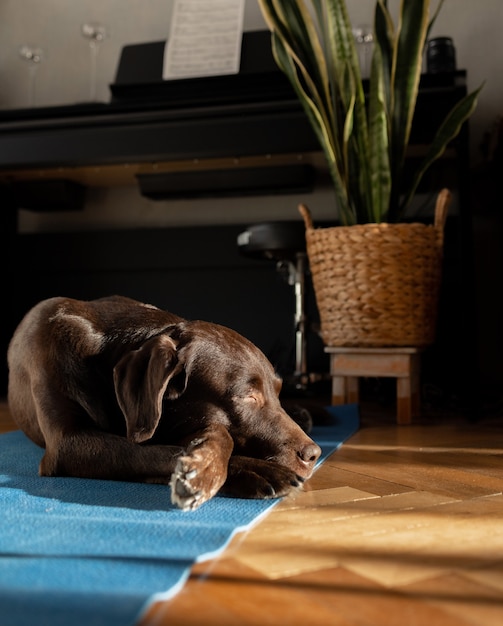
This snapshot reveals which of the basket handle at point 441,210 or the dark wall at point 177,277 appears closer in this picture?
the basket handle at point 441,210

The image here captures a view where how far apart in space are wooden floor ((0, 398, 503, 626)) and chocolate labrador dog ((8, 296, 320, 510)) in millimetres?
92

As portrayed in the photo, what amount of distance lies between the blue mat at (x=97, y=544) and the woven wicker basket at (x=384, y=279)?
1.13 m

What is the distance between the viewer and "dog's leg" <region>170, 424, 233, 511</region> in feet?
3.26

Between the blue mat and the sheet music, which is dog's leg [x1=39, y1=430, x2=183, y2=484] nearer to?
the blue mat

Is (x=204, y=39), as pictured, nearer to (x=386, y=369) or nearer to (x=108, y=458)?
(x=386, y=369)

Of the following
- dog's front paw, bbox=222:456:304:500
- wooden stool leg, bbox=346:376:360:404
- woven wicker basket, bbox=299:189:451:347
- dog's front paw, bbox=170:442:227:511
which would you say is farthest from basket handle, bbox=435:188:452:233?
dog's front paw, bbox=170:442:227:511

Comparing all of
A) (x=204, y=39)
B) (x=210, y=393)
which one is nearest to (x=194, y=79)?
(x=204, y=39)

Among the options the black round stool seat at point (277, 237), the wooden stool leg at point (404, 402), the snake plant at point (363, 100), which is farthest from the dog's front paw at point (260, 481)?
the black round stool seat at point (277, 237)

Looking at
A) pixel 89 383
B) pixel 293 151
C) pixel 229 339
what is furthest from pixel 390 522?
pixel 293 151

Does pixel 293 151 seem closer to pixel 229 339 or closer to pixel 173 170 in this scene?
pixel 173 170

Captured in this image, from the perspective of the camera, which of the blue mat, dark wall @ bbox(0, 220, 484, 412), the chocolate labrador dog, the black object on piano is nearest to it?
the blue mat

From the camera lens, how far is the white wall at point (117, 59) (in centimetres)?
310

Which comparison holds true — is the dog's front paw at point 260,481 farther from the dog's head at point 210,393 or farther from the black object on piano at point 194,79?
the black object on piano at point 194,79

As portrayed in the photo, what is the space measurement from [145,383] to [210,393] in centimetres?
12
